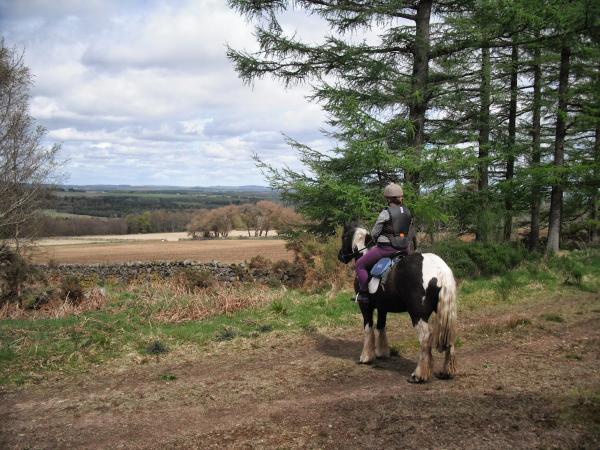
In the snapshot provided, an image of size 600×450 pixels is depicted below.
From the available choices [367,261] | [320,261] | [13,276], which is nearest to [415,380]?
[367,261]

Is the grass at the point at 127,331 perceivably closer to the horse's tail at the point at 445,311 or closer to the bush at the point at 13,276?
the horse's tail at the point at 445,311

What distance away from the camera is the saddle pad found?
677cm

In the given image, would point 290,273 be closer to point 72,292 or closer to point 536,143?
point 72,292

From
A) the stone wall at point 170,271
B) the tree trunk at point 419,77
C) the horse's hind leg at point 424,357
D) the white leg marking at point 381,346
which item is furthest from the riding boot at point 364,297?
the stone wall at point 170,271

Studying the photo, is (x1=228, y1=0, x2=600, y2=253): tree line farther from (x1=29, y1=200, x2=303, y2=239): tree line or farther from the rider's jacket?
(x1=29, y1=200, x2=303, y2=239): tree line

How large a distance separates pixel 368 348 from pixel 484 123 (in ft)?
46.7

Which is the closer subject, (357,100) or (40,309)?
(40,309)

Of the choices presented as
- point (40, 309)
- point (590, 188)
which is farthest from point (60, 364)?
point (590, 188)

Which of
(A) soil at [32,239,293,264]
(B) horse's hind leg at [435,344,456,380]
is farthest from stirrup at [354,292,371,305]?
(A) soil at [32,239,293,264]

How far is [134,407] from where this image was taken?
5.85m

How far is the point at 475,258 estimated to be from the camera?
14.5 m

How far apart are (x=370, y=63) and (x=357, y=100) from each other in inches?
45.8

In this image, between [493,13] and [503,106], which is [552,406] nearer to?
[493,13]

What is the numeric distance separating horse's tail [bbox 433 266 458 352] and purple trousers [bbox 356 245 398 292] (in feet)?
3.09
